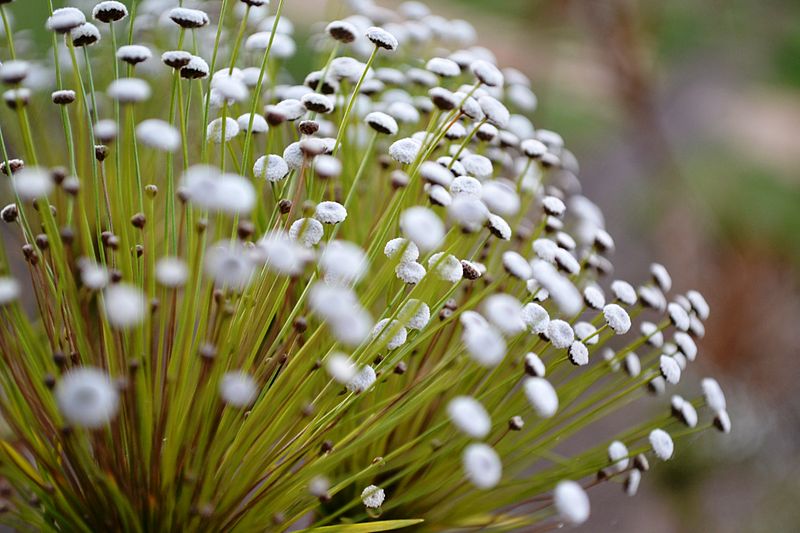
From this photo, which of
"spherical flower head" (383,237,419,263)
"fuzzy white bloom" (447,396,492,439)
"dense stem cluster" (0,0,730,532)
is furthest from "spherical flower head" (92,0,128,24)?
"fuzzy white bloom" (447,396,492,439)

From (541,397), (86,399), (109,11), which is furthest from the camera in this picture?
(109,11)

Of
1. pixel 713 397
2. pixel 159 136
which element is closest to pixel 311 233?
pixel 159 136

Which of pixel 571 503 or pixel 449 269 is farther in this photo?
pixel 449 269

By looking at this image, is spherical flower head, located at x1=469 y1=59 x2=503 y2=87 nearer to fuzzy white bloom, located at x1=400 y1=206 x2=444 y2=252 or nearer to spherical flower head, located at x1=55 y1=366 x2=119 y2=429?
fuzzy white bloom, located at x1=400 y1=206 x2=444 y2=252

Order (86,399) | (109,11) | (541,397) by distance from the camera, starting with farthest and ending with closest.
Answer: (109,11) → (541,397) → (86,399)

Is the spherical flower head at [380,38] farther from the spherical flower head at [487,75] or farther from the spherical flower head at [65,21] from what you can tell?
the spherical flower head at [65,21]

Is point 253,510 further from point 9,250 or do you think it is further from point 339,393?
point 9,250

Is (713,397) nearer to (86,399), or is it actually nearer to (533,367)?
(533,367)
